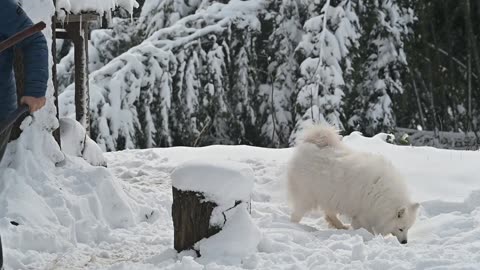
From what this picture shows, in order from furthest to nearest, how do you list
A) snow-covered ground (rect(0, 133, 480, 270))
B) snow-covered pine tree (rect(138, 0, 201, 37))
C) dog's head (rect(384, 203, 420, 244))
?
snow-covered pine tree (rect(138, 0, 201, 37)) → dog's head (rect(384, 203, 420, 244)) → snow-covered ground (rect(0, 133, 480, 270))

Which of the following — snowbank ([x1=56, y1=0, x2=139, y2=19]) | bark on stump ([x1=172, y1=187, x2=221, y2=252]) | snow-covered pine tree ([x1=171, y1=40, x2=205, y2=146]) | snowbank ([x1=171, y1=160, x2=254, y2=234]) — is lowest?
snow-covered pine tree ([x1=171, y1=40, x2=205, y2=146])

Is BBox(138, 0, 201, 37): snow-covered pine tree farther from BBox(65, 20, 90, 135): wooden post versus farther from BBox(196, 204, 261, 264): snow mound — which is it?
BBox(196, 204, 261, 264): snow mound

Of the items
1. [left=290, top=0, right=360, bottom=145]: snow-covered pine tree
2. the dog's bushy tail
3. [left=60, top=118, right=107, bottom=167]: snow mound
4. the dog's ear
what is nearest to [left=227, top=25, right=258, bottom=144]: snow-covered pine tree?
[left=290, top=0, right=360, bottom=145]: snow-covered pine tree

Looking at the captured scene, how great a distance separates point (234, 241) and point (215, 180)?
0.43m

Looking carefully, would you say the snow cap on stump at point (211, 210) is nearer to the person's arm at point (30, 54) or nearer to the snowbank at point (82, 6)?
the person's arm at point (30, 54)

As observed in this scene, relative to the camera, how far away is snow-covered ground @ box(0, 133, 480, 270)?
420 centimetres

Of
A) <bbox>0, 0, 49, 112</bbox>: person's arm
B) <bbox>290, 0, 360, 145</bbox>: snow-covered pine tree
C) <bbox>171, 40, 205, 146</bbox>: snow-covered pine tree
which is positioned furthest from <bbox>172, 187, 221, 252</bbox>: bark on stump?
<bbox>171, 40, 205, 146</bbox>: snow-covered pine tree

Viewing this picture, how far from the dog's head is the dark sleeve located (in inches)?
124

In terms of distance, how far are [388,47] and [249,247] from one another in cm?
865

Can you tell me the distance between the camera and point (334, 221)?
18.9 ft

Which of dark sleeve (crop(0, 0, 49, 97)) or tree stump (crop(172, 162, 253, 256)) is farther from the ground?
dark sleeve (crop(0, 0, 49, 97))

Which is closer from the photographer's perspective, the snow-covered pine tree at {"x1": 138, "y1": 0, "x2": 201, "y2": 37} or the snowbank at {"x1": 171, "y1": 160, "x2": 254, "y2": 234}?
the snowbank at {"x1": 171, "y1": 160, "x2": 254, "y2": 234}

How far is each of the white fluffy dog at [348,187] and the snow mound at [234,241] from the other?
125 centimetres

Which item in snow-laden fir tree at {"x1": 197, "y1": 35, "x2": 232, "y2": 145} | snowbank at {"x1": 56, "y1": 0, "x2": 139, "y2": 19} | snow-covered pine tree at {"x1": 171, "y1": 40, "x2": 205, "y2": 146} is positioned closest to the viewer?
snowbank at {"x1": 56, "y1": 0, "x2": 139, "y2": 19}
